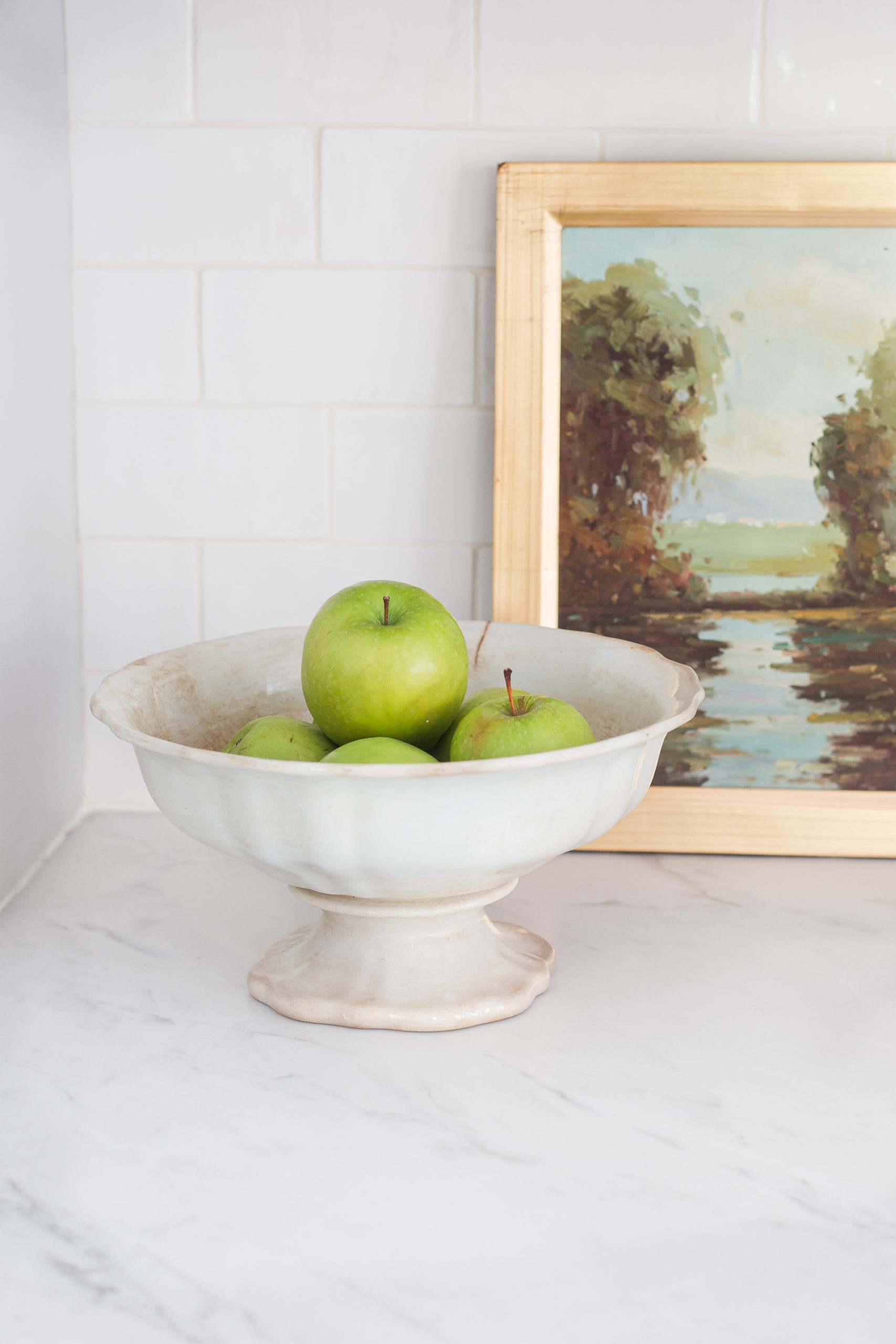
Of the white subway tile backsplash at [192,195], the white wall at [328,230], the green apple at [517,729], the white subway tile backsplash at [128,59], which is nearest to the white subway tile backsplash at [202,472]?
the white wall at [328,230]

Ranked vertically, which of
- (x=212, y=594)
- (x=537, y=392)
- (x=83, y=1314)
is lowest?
(x=83, y=1314)

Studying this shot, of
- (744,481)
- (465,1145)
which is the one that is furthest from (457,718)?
(744,481)

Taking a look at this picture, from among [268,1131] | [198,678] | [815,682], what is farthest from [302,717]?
[815,682]

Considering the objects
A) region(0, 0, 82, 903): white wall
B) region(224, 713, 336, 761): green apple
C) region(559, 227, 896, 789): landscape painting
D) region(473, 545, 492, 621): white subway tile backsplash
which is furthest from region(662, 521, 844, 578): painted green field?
region(0, 0, 82, 903): white wall

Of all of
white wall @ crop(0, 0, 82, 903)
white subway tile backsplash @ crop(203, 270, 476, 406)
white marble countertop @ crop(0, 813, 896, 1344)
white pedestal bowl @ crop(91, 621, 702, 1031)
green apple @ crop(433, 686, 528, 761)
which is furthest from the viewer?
white subway tile backsplash @ crop(203, 270, 476, 406)

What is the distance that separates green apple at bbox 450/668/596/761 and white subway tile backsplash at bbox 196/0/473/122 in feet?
1.58

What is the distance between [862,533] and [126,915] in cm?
59

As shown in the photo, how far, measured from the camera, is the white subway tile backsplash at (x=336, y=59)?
791 millimetres

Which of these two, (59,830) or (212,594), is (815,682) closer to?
(212,594)

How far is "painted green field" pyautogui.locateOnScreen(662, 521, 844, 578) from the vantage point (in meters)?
0.80

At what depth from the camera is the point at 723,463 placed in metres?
0.80

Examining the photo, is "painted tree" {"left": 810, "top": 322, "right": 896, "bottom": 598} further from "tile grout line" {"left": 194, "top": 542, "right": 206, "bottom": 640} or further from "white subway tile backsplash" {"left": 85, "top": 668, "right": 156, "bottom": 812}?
"white subway tile backsplash" {"left": 85, "top": 668, "right": 156, "bottom": 812}

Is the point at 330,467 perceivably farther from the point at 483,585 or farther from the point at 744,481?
the point at 744,481

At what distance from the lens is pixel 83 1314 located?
1.27ft
